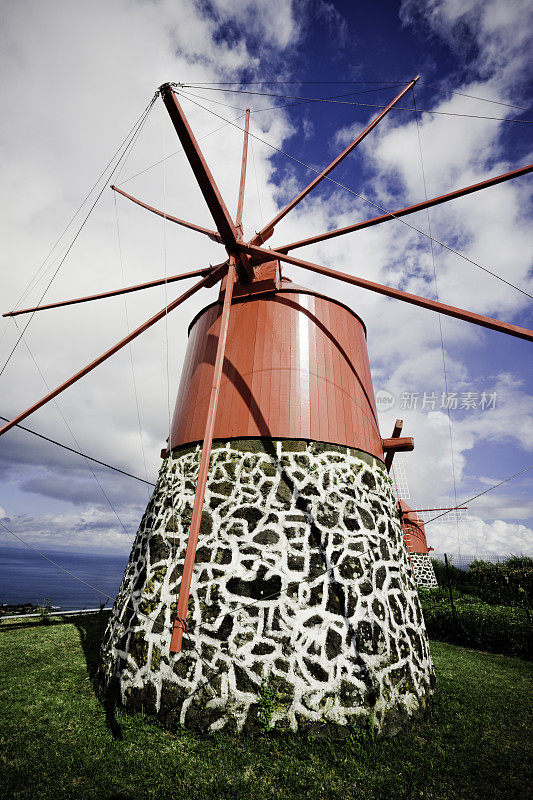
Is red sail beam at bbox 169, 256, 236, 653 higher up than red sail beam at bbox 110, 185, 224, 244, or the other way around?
red sail beam at bbox 110, 185, 224, 244

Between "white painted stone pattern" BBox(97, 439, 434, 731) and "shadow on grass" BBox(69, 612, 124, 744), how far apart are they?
23cm

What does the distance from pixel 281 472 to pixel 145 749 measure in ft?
14.8

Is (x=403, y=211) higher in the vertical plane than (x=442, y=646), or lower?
higher

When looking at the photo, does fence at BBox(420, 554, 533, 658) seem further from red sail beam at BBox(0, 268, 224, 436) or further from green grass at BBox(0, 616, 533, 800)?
red sail beam at BBox(0, 268, 224, 436)

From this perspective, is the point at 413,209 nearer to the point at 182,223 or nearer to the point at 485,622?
the point at 182,223

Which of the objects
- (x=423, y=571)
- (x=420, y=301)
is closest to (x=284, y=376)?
(x=420, y=301)

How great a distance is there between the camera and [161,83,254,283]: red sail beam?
629 centimetres

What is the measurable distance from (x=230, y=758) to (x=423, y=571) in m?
25.9

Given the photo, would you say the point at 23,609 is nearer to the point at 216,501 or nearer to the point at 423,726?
the point at 216,501

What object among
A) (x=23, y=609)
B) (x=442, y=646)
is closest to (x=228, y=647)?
(x=442, y=646)

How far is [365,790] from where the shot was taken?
464cm

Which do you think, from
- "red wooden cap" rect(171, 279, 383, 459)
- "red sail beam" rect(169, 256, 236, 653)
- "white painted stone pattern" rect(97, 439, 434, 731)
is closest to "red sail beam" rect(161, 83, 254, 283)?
"red wooden cap" rect(171, 279, 383, 459)

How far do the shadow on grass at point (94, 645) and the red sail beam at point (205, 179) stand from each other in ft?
29.7

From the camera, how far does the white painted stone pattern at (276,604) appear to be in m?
5.75
